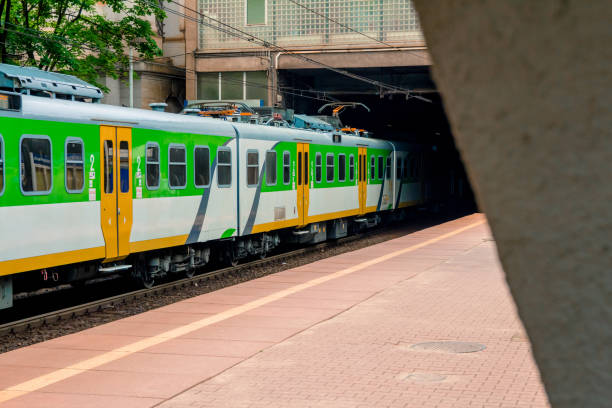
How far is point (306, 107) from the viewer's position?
3997 centimetres

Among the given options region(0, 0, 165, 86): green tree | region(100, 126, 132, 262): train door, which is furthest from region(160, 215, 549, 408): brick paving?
region(0, 0, 165, 86): green tree

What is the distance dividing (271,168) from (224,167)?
285 cm

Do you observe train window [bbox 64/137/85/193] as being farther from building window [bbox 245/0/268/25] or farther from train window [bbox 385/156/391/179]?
building window [bbox 245/0/268/25]

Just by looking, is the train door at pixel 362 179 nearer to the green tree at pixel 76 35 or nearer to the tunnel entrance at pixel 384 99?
the tunnel entrance at pixel 384 99

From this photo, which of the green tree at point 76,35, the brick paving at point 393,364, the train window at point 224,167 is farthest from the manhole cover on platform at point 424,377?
the green tree at point 76,35

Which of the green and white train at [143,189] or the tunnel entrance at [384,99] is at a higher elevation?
the tunnel entrance at [384,99]

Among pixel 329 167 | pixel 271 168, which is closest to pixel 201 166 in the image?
pixel 271 168

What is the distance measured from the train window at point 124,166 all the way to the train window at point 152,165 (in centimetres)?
63

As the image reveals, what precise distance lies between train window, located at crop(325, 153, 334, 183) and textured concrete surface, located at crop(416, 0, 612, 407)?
76.0 ft

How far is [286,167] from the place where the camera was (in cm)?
2138

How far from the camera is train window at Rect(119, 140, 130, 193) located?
13.7 meters

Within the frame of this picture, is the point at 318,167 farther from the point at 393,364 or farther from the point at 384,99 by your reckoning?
the point at 384,99

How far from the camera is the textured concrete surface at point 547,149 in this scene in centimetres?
98

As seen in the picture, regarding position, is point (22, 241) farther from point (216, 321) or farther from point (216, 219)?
point (216, 219)
